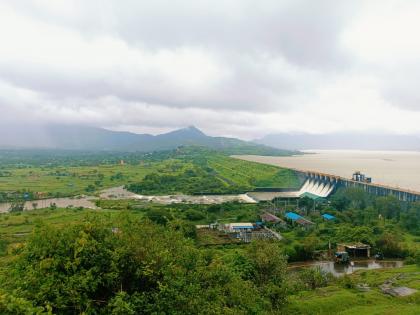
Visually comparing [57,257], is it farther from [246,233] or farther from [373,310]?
[246,233]

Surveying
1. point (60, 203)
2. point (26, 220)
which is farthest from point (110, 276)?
point (60, 203)

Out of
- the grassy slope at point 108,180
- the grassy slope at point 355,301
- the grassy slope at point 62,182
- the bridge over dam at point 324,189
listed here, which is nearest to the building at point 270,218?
the grassy slope at point 355,301

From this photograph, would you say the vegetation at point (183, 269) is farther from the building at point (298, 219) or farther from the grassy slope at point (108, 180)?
the grassy slope at point (108, 180)

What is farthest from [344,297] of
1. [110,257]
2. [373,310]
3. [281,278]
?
[110,257]

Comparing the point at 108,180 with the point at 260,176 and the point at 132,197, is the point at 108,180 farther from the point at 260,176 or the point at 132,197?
the point at 260,176

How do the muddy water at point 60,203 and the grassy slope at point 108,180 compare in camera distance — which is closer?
the muddy water at point 60,203

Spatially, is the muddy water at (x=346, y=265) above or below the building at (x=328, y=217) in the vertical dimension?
below
